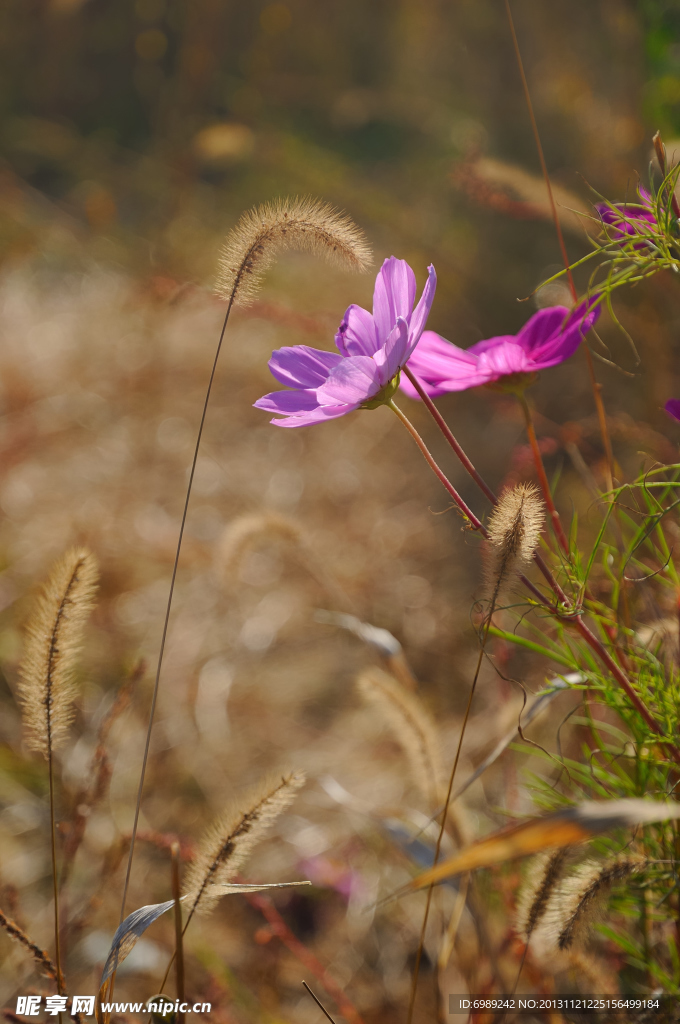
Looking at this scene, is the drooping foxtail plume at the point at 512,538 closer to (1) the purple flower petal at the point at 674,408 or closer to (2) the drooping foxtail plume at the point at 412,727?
(1) the purple flower petal at the point at 674,408

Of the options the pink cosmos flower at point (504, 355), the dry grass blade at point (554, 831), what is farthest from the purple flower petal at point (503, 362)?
the dry grass blade at point (554, 831)

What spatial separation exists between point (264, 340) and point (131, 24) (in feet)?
8.27

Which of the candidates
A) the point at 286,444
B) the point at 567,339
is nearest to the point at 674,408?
the point at 567,339

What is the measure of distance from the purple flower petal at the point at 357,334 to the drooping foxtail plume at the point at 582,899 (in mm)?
337

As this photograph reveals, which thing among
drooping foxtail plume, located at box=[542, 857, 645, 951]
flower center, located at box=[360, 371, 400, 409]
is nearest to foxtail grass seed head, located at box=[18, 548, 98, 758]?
flower center, located at box=[360, 371, 400, 409]

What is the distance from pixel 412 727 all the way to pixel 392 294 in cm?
38

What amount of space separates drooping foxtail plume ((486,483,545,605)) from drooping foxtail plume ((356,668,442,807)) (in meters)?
0.26

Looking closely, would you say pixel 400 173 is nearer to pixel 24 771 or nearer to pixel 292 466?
pixel 292 466

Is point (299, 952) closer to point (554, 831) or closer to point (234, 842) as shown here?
point (234, 842)

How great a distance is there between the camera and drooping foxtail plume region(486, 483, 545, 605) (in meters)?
0.33

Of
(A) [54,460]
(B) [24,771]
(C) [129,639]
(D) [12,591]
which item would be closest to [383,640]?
(B) [24,771]

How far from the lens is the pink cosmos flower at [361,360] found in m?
0.35

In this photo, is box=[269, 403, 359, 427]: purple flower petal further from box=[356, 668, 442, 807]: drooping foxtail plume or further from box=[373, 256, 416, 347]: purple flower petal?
box=[356, 668, 442, 807]: drooping foxtail plume

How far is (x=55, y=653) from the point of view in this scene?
0.42m
